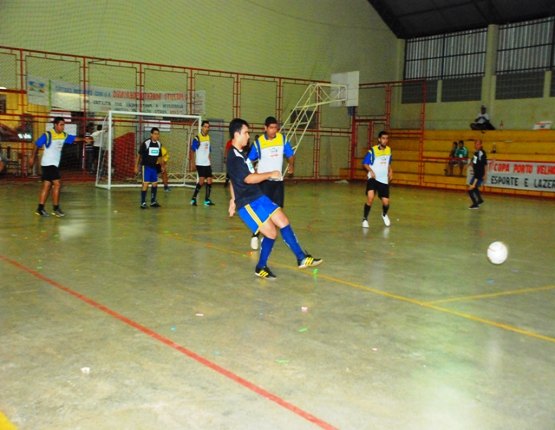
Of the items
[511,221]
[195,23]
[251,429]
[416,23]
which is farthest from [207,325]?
[416,23]

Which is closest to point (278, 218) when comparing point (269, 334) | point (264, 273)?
point (264, 273)

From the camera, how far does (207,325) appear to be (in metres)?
5.63

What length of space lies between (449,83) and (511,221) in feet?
57.7

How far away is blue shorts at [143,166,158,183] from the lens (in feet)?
52.0

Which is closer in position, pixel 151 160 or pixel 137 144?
pixel 151 160

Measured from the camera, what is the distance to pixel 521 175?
80.5 ft

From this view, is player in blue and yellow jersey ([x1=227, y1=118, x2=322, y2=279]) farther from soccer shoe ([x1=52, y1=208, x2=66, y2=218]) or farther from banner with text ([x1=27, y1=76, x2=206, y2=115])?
banner with text ([x1=27, y1=76, x2=206, y2=115])

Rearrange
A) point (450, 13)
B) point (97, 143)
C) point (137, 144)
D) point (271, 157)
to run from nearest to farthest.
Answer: point (271, 157) → point (97, 143) → point (137, 144) → point (450, 13)

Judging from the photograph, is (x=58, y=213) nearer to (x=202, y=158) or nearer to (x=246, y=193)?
(x=202, y=158)

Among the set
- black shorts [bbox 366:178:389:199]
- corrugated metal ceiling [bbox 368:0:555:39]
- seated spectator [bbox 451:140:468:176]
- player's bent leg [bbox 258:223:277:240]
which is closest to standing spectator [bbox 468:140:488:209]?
black shorts [bbox 366:178:389:199]

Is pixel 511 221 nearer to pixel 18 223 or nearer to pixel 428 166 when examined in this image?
pixel 18 223

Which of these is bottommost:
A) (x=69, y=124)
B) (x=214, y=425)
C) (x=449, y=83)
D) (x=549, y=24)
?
(x=214, y=425)

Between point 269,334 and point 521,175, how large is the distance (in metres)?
21.7

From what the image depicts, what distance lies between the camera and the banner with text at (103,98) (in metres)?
23.2
